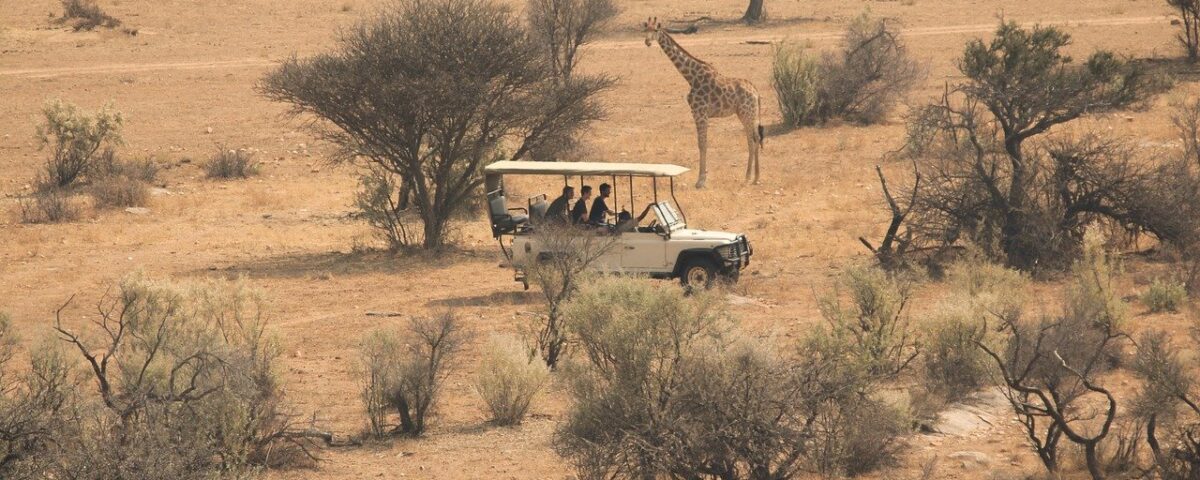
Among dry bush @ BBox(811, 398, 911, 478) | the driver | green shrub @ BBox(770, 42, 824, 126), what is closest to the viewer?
dry bush @ BBox(811, 398, 911, 478)

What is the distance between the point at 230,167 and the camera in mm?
29438

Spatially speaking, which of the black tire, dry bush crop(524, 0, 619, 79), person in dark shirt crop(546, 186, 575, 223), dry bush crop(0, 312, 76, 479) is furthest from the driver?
dry bush crop(524, 0, 619, 79)

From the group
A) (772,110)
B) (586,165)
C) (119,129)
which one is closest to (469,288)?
(586,165)

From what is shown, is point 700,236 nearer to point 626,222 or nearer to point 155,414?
point 626,222

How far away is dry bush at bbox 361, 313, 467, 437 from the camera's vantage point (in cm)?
1254

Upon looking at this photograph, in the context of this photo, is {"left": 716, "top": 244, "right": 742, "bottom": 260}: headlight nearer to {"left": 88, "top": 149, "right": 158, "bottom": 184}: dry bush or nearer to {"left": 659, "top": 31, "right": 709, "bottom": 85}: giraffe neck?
{"left": 659, "top": 31, "right": 709, "bottom": 85}: giraffe neck

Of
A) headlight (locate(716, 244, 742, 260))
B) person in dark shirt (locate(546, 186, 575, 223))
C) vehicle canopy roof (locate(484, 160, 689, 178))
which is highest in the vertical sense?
vehicle canopy roof (locate(484, 160, 689, 178))

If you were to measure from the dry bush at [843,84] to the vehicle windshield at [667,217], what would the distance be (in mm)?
14772

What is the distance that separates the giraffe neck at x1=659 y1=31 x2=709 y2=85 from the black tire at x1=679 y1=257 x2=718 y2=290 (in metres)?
10.9

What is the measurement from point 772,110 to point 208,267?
57.6 feet

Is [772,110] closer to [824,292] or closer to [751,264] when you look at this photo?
[751,264]

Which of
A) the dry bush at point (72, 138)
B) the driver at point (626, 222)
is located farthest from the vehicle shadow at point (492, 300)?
the dry bush at point (72, 138)

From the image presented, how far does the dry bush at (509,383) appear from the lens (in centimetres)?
1266

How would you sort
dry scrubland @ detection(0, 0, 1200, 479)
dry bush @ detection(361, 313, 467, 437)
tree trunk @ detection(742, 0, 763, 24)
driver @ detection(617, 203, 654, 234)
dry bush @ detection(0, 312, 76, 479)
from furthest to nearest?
tree trunk @ detection(742, 0, 763, 24) → driver @ detection(617, 203, 654, 234) → dry scrubland @ detection(0, 0, 1200, 479) → dry bush @ detection(361, 313, 467, 437) → dry bush @ detection(0, 312, 76, 479)
